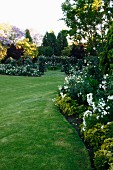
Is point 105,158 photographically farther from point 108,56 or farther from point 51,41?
point 51,41

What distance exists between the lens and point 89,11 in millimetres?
17562

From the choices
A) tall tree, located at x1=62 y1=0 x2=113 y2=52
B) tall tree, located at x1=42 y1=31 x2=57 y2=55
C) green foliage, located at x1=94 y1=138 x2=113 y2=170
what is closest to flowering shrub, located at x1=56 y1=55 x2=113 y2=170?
green foliage, located at x1=94 y1=138 x2=113 y2=170

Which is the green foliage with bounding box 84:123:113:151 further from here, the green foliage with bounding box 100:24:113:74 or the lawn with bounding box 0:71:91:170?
the green foliage with bounding box 100:24:113:74

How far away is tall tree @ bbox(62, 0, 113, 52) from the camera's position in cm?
1761

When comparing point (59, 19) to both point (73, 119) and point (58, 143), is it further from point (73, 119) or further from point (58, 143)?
point (58, 143)

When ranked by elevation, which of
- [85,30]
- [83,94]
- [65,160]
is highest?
[85,30]

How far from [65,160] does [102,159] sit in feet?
2.80

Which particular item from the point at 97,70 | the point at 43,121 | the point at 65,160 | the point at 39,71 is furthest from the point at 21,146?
the point at 39,71

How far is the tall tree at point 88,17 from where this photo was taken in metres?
17.6

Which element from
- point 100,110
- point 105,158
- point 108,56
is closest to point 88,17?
point 108,56

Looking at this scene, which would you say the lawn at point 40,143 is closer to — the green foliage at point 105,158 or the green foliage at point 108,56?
the green foliage at point 105,158

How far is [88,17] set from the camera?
17922mm

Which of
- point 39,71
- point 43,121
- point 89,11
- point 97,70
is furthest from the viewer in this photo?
point 39,71

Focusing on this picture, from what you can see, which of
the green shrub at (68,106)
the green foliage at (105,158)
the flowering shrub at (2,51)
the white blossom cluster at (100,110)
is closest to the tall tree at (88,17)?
the green shrub at (68,106)
